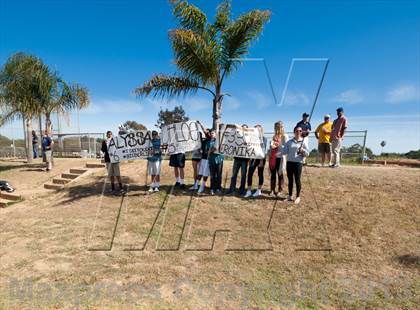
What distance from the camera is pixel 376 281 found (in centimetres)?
387

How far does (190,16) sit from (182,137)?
4090 millimetres

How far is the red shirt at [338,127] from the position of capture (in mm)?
8648

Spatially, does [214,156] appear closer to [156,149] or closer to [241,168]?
[241,168]

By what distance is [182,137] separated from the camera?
756 cm

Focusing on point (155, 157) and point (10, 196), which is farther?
point (10, 196)

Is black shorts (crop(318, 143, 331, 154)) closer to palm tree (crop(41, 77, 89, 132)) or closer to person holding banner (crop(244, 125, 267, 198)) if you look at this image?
person holding banner (crop(244, 125, 267, 198))

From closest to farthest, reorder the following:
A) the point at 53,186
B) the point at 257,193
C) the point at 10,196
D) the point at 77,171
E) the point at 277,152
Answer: the point at 277,152 → the point at 257,193 → the point at 10,196 → the point at 53,186 → the point at 77,171

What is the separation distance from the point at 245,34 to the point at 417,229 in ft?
23.0

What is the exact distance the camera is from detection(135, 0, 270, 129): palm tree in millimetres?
8227

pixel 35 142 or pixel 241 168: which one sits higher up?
pixel 35 142

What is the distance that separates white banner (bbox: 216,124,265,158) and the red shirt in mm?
3172

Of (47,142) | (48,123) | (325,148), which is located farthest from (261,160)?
(48,123)

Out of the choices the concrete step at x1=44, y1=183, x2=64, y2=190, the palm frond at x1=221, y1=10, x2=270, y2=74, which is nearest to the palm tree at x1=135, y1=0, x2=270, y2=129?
the palm frond at x1=221, y1=10, x2=270, y2=74

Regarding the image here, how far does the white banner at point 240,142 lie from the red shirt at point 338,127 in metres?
3.17
